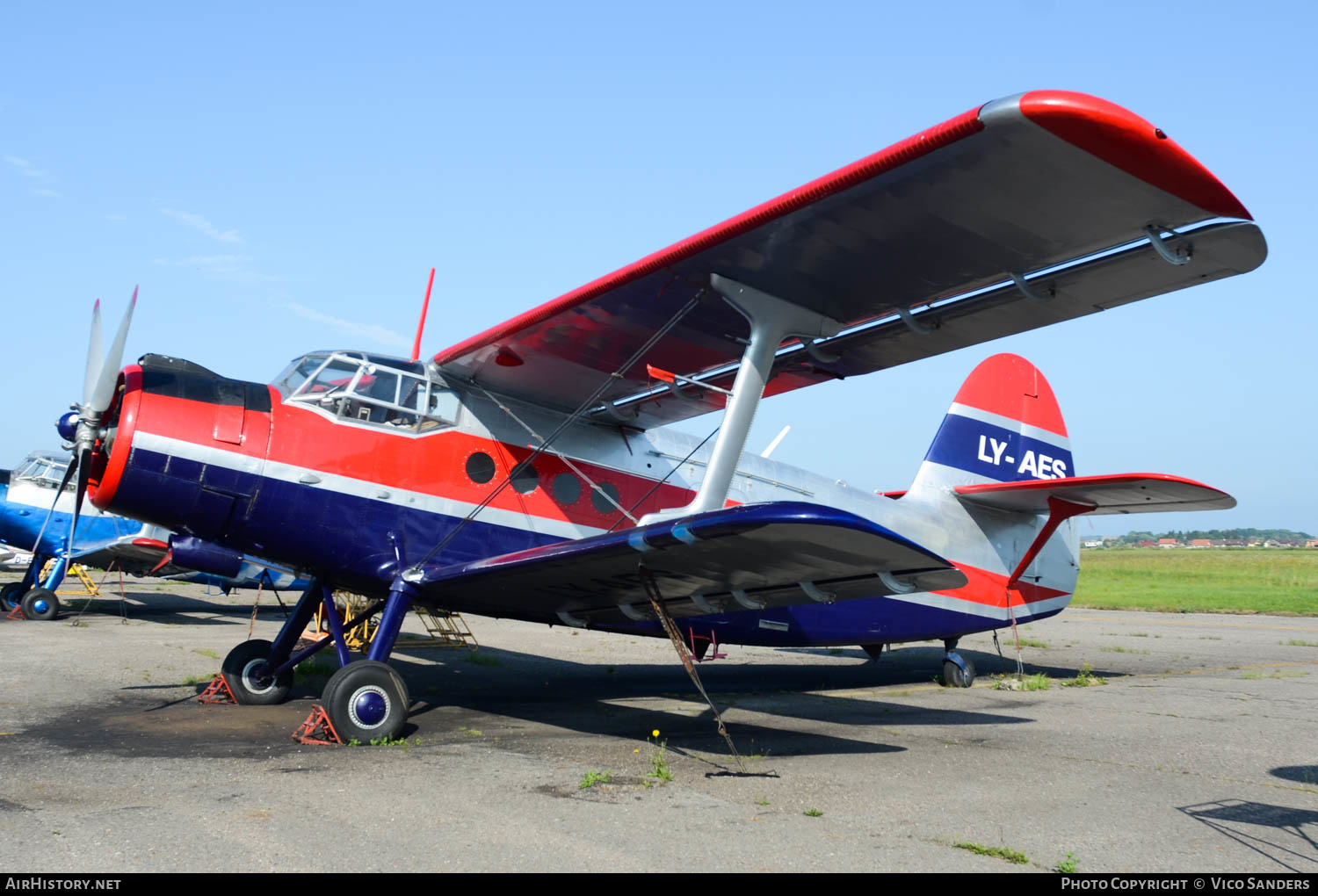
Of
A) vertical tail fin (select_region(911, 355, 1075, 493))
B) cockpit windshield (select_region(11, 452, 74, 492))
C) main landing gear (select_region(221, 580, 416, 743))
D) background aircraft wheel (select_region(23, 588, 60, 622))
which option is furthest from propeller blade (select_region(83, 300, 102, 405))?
cockpit windshield (select_region(11, 452, 74, 492))

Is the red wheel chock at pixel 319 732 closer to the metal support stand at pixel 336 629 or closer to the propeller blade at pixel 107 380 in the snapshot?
the metal support stand at pixel 336 629

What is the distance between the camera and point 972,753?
666 centimetres

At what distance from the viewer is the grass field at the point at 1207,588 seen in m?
28.7

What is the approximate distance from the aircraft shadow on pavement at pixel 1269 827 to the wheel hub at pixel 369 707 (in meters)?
5.03

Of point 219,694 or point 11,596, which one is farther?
point 11,596

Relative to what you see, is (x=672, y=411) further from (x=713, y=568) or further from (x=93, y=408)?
(x=93, y=408)

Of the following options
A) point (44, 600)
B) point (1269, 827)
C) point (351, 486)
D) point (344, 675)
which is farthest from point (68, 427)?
point (44, 600)

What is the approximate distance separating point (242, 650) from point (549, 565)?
3716 mm

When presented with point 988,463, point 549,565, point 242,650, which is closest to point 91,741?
point 242,650

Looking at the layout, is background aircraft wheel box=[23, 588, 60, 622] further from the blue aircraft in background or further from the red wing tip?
the red wing tip

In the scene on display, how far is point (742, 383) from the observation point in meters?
6.77

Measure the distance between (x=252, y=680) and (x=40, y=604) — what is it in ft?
40.8

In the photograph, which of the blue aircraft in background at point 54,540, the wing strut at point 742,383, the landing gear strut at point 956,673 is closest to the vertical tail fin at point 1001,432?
the landing gear strut at point 956,673

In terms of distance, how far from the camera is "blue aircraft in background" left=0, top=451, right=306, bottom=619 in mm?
17853
